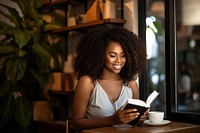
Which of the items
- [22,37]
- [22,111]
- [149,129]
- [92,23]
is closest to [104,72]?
[149,129]

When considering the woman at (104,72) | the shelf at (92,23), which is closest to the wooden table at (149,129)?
the woman at (104,72)

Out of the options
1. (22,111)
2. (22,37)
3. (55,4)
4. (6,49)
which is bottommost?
(22,111)

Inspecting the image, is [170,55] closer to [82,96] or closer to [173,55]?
[173,55]

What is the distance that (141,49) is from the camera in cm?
250

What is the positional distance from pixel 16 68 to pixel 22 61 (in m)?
0.10

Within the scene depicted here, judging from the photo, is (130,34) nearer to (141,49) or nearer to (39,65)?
(141,49)

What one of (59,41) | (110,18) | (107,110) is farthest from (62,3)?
(107,110)

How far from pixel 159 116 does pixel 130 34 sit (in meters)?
0.63

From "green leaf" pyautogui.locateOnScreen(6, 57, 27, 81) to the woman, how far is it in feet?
3.18

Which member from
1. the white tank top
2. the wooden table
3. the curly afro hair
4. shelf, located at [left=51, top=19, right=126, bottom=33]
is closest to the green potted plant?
shelf, located at [left=51, top=19, right=126, bottom=33]

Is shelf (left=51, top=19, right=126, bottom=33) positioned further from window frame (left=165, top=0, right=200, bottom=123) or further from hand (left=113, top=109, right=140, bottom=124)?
hand (left=113, top=109, right=140, bottom=124)

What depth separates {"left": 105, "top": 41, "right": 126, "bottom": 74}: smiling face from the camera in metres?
2.37

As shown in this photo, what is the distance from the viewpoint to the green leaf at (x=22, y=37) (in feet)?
10.6

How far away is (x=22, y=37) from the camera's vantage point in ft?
10.8
